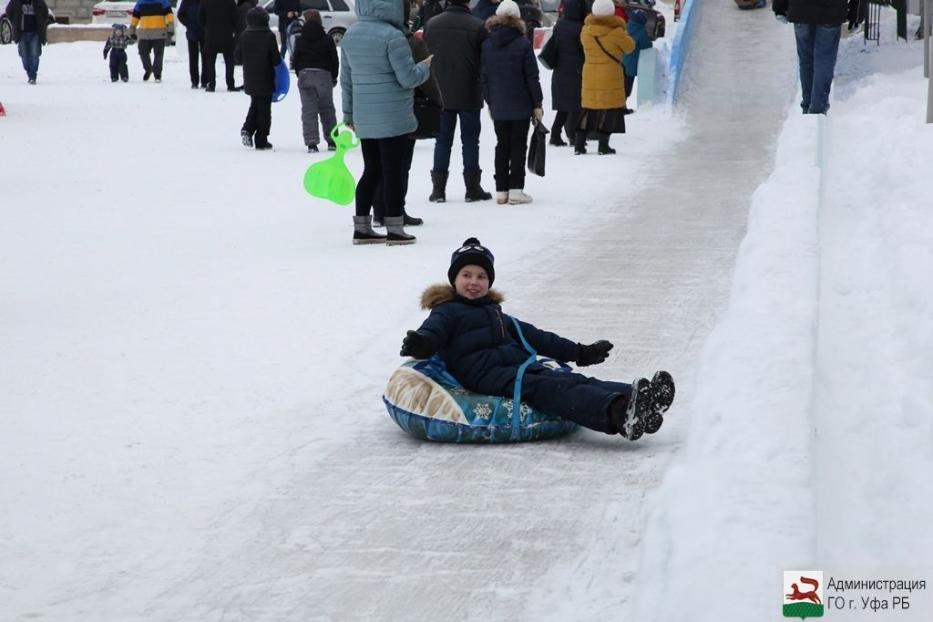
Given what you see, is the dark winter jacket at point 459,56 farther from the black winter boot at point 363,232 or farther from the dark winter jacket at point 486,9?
the dark winter jacket at point 486,9

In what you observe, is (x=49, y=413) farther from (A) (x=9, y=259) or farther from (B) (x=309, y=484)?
(A) (x=9, y=259)

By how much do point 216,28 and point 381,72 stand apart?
14.0 metres

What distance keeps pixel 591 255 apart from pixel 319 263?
1.68m

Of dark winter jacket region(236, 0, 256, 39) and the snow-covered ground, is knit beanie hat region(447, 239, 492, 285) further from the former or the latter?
dark winter jacket region(236, 0, 256, 39)

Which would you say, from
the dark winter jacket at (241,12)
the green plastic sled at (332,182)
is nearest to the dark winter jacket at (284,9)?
the dark winter jacket at (241,12)

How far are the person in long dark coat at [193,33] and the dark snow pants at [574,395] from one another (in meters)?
19.0

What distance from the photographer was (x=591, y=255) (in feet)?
32.0

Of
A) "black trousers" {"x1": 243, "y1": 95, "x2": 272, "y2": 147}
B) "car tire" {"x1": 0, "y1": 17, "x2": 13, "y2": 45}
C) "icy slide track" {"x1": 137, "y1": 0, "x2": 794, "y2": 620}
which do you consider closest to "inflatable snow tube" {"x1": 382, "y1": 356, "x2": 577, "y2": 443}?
"icy slide track" {"x1": 137, "y1": 0, "x2": 794, "y2": 620}

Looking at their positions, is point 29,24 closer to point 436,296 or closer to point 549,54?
point 549,54

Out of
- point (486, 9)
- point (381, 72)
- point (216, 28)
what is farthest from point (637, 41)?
point (381, 72)

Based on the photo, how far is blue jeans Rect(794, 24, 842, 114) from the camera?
14.3m

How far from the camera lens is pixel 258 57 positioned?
56.4 ft

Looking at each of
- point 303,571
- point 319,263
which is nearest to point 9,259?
point 319,263

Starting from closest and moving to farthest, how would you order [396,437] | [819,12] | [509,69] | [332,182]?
[396,437], [332,182], [509,69], [819,12]
